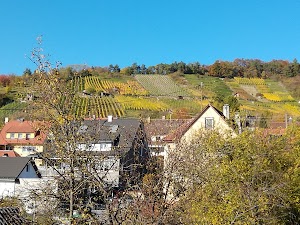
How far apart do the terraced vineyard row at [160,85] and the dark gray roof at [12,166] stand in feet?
181

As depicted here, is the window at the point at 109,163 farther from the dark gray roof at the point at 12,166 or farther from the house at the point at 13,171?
the dark gray roof at the point at 12,166

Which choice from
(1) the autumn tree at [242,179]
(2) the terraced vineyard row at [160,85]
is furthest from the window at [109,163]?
(2) the terraced vineyard row at [160,85]

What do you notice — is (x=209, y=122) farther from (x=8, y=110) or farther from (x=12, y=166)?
(x=8, y=110)

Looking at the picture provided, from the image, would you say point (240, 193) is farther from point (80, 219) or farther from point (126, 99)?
point (126, 99)

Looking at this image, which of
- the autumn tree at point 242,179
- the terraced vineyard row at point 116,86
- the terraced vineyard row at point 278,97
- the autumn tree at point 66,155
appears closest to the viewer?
the autumn tree at point 66,155

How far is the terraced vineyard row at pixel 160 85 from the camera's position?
89.4m

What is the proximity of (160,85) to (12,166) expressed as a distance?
214 feet

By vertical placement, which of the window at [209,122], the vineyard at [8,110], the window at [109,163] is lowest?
the window at [109,163]

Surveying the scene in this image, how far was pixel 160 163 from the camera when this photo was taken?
416 inches

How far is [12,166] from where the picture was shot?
110ft

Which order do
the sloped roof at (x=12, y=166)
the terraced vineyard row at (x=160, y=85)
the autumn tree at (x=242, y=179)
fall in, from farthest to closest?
the terraced vineyard row at (x=160, y=85)
the sloped roof at (x=12, y=166)
the autumn tree at (x=242, y=179)

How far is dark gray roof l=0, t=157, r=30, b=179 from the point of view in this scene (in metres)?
32.5

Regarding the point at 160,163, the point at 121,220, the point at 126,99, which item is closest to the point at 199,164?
the point at 160,163

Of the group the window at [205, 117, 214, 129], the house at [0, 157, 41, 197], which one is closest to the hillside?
the house at [0, 157, 41, 197]
